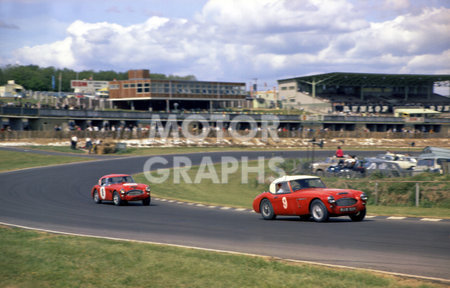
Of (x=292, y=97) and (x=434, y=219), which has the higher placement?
(x=292, y=97)

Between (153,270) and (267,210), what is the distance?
773cm

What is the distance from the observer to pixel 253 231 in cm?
1276

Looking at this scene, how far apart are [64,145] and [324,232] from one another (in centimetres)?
4535

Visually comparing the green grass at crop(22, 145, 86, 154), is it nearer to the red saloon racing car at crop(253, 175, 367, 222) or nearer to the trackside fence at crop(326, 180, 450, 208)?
the trackside fence at crop(326, 180, 450, 208)

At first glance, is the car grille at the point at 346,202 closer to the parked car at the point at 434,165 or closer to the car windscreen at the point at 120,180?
the car windscreen at the point at 120,180

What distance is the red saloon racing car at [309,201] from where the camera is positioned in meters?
13.7

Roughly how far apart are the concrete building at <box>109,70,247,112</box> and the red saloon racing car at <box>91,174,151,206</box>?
210ft

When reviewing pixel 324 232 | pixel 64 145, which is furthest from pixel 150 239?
pixel 64 145

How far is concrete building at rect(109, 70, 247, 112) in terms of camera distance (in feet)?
292

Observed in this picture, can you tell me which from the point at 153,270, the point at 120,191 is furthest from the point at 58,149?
the point at 153,270

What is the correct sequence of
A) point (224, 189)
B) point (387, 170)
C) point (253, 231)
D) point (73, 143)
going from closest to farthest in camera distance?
point (253, 231), point (387, 170), point (224, 189), point (73, 143)

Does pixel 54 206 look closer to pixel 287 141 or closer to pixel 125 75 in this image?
pixel 287 141

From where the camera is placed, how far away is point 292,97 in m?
104

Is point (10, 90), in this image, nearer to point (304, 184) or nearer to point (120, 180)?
point (120, 180)
